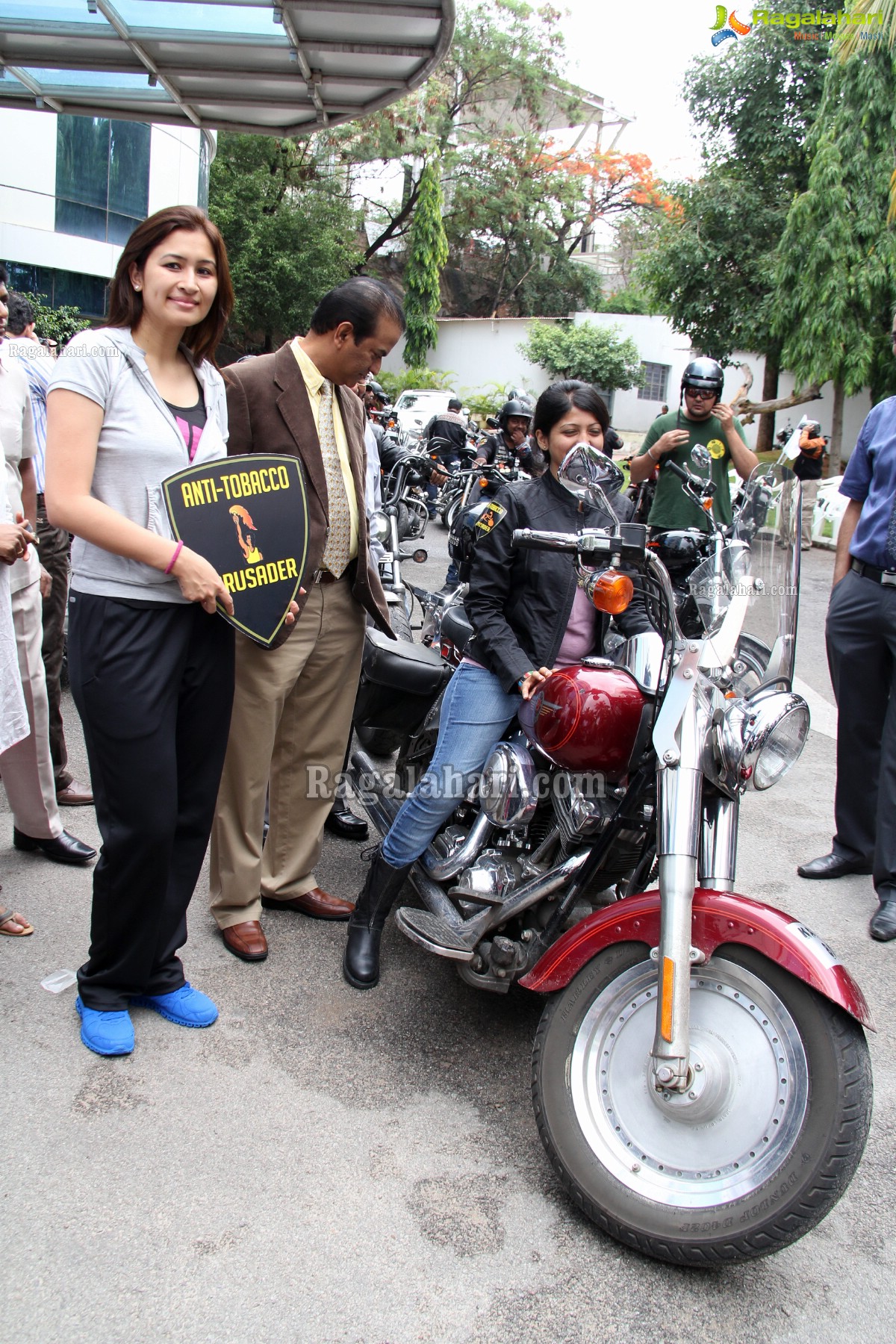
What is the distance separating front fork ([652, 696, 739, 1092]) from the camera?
6.56ft

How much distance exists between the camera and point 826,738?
6.06 m

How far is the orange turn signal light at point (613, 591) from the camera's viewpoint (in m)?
2.19

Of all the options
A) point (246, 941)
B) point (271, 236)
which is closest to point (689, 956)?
point (246, 941)

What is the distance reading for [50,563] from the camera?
14.5 feet

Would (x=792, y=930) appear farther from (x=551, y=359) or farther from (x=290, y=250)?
(x=551, y=359)

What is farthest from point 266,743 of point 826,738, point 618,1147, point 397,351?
point 397,351

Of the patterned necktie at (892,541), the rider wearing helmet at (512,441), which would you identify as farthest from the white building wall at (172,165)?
the patterned necktie at (892,541)

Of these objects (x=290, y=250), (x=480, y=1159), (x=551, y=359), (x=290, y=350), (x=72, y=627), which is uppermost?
(x=290, y=250)

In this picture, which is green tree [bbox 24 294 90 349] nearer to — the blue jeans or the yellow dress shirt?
the yellow dress shirt

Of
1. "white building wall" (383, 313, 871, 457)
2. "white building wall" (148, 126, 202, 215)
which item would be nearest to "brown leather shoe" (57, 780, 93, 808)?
"white building wall" (148, 126, 202, 215)

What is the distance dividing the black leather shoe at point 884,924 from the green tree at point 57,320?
15394mm

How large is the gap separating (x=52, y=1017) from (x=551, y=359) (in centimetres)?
3155

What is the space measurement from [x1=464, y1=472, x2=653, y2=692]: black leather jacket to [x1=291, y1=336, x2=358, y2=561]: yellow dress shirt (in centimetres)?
50

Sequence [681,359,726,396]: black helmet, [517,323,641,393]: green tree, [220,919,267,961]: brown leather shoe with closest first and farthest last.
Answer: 1. [220,919,267,961]: brown leather shoe
2. [681,359,726,396]: black helmet
3. [517,323,641,393]: green tree
